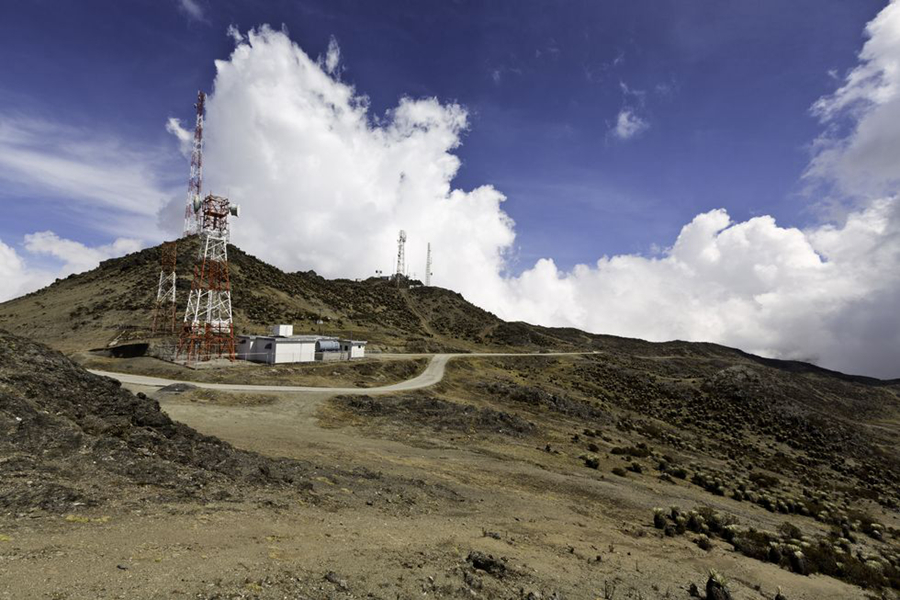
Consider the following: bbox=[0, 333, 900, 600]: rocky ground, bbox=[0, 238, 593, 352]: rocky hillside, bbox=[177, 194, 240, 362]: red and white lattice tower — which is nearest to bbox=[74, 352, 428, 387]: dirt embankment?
bbox=[177, 194, 240, 362]: red and white lattice tower

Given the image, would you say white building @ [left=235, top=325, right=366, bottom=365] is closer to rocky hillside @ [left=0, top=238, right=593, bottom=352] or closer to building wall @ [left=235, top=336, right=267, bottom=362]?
building wall @ [left=235, top=336, right=267, bottom=362]

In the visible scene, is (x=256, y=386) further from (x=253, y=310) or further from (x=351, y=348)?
(x=253, y=310)

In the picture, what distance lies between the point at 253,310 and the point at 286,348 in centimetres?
3519

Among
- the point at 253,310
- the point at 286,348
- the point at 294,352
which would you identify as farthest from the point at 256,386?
the point at 253,310

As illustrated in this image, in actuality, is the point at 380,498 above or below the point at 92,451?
below

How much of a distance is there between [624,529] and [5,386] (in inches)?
891

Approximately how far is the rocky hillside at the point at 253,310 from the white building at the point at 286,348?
1675 cm

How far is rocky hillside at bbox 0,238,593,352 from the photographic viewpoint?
2574 inches

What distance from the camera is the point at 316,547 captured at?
10.3m

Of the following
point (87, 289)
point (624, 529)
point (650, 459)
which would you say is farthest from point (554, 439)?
point (87, 289)

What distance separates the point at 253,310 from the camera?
79000 mm

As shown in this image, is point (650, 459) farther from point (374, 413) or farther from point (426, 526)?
point (426, 526)

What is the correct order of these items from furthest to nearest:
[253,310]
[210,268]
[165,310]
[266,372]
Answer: [253,310], [165,310], [210,268], [266,372]

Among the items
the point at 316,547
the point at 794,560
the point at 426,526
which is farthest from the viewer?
the point at 794,560
